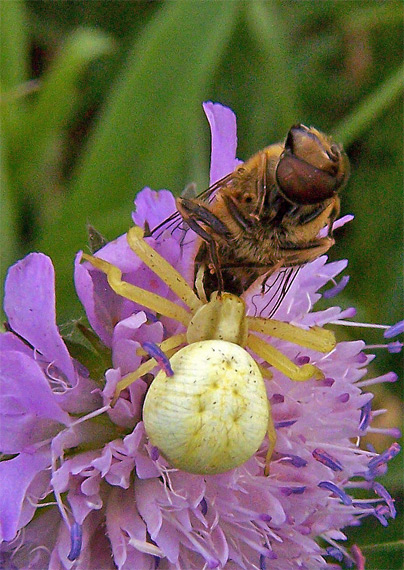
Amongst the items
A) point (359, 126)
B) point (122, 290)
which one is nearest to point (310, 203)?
point (122, 290)

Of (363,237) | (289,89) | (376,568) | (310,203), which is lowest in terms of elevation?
(376,568)

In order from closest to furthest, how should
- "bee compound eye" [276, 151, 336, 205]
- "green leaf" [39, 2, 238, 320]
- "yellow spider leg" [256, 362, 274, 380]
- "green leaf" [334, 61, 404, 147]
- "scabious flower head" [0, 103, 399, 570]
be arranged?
"bee compound eye" [276, 151, 336, 205] < "scabious flower head" [0, 103, 399, 570] < "yellow spider leg" [256, 362, 274, 380] < "green leaf" [39, 2, 238, 320] < "green leaf" [334, 61, 404, 147]

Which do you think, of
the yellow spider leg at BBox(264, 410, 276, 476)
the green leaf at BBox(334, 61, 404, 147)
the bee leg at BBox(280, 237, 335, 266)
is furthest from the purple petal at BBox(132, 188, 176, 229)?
the green leaf at BBox(334, 61, 404, 147)

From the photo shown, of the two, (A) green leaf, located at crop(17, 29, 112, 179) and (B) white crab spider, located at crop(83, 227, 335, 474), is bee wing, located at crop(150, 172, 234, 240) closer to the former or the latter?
(B) white crab spider, located at crop(83, 227, 335, 474)

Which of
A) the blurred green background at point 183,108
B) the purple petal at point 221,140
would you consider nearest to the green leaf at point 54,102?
the blurred green background at point 183,108

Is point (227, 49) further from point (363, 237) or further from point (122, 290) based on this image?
point (122, 290)

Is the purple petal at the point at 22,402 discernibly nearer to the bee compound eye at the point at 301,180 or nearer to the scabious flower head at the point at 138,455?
the scabious flower head at the point at 138,455
